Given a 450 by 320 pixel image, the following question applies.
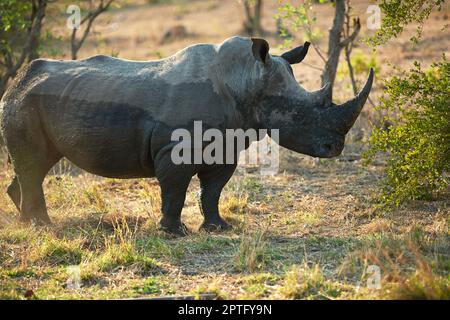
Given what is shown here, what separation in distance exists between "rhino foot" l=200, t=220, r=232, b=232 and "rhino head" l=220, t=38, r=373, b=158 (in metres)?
1.16

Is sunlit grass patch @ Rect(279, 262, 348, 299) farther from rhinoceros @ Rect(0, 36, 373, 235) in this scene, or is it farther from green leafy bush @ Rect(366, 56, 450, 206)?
green leafy bush @ Rect(366, 56, 450, 206)

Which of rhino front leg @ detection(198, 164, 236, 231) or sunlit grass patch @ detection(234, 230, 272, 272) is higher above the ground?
rhino front leg @ detection(198, 164, 236, 231)

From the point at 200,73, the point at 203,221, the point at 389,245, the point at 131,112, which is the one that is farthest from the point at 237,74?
the point at 389,245

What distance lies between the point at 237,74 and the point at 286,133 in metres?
0.76

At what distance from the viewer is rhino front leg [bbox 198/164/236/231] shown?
7.75 meters

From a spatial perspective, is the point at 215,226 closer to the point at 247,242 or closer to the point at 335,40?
the point at 247,242

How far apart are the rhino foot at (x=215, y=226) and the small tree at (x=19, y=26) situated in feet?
15.7

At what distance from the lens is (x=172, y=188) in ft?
24.4

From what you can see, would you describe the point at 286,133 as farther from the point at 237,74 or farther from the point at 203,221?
the point at 203,221

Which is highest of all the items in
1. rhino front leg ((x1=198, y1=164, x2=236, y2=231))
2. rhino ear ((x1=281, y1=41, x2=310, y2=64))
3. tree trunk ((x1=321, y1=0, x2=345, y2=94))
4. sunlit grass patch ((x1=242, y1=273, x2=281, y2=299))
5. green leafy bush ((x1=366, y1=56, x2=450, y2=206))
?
tree trunk ((x1=321, y1=0, x2=345, y2=94))

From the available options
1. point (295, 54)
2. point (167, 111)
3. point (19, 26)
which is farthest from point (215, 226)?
point (19, 26)

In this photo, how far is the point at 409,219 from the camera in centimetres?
804

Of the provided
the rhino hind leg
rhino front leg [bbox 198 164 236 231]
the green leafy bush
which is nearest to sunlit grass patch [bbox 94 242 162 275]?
rhino front leg [bbox 198 164 236 231]
